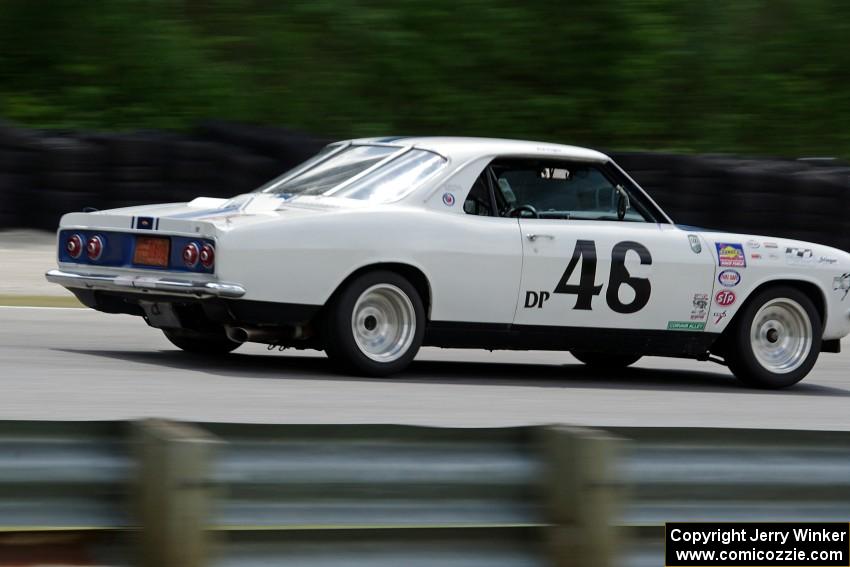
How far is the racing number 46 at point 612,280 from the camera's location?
781cm

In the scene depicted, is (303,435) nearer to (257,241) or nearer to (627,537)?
(627,537)

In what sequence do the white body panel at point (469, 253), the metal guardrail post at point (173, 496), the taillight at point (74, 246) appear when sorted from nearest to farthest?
the metal guardrail post at point (173, 496) → the white body panel at point (469, 253) → the taillight at point (74, 246)

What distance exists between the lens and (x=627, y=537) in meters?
3.83

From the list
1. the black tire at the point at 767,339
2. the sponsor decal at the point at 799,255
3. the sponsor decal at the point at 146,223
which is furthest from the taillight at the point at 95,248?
the sponsor decal at the point at 799,255

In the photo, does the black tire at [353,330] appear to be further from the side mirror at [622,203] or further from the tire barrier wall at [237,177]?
the tire barrier wall at [237,177]

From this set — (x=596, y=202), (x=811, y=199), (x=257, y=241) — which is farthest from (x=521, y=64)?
(x=257, y=241)

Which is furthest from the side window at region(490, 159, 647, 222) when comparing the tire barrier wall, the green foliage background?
the green foliage background

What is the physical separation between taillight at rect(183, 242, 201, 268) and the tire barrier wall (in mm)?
6462

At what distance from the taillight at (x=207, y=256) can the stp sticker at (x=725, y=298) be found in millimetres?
3201

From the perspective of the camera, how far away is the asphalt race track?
20.5 ft

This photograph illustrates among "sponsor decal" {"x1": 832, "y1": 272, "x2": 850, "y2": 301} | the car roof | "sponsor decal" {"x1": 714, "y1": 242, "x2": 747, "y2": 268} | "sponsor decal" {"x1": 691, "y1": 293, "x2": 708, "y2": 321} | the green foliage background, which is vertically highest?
the green foliage background

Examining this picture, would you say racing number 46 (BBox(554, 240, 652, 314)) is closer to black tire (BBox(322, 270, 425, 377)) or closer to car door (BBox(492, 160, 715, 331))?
car door (BBox(492, 160, 715, 331))

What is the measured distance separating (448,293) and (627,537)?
3.77 metres

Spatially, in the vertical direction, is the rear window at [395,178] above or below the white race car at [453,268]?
above
